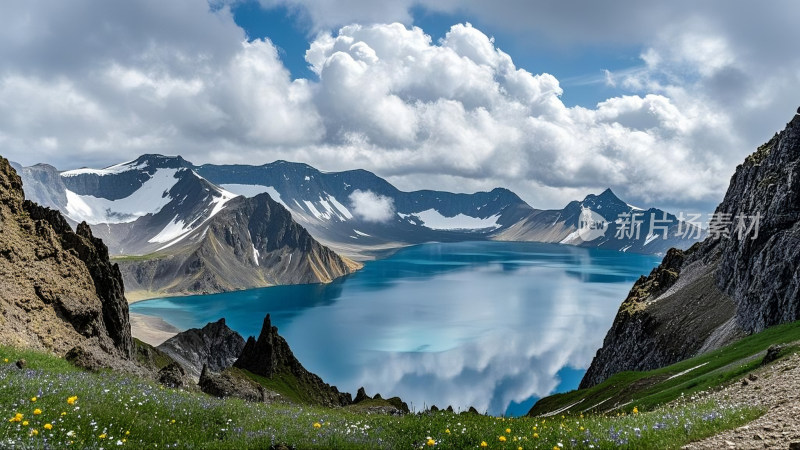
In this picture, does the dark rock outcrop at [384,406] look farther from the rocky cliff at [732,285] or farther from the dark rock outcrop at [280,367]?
the rocky cliff at [732,285]

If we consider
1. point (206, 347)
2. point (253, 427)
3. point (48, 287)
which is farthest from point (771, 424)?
point (206, 347)

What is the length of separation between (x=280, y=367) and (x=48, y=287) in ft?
193

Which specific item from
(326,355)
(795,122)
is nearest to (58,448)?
(795,122)

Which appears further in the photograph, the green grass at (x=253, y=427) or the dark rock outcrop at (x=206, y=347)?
the dark rock outcrop at (x=206, y=347)

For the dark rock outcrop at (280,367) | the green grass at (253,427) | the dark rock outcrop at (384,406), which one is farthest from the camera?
the dark rock outcrop at (280,367)

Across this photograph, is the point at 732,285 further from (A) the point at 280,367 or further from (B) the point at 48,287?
(B) the point at 48,287

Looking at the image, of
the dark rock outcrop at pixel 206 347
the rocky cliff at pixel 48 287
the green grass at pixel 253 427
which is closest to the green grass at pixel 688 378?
the green grass at pixel 253 427

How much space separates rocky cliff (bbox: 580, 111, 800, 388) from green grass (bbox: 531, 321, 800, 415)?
16147 mm

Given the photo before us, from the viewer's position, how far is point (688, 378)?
44281mm

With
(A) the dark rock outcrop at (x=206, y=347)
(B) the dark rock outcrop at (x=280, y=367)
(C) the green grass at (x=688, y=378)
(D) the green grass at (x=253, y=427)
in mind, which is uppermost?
(D) the green grass at (x=253, y=427)

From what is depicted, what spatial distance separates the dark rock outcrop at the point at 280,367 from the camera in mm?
92250

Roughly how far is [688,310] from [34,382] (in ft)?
340

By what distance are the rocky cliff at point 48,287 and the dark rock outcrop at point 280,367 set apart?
1430 inches

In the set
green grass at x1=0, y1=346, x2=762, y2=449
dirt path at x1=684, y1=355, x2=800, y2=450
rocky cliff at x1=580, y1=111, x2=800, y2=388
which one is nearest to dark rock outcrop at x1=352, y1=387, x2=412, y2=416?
green grass at x1=0, y1=346, x2=762, y2=449
